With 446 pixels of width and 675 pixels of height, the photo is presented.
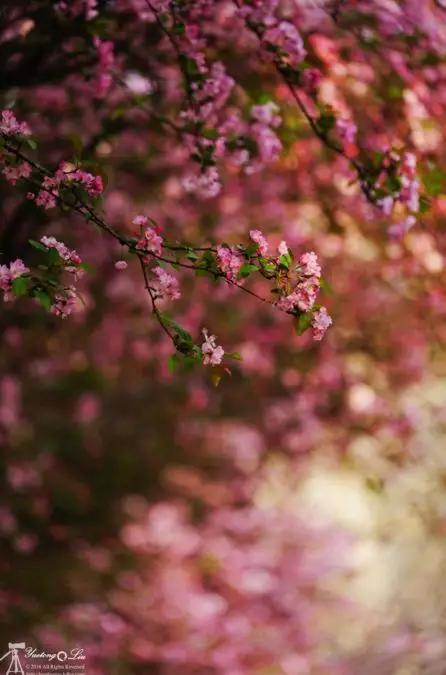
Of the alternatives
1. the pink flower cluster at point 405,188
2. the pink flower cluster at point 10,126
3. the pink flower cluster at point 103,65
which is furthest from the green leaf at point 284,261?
the pink flower cluster at point 103,65

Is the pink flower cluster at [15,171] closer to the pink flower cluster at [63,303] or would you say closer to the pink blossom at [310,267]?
the pink flower cluster at [63,303]

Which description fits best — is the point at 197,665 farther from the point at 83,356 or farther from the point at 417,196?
the point at 417,196

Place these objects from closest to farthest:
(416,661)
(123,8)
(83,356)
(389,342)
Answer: (123,8), (416,661), (389,342), (83,356)

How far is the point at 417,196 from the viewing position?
290 cm

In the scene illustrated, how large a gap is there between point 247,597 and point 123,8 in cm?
542

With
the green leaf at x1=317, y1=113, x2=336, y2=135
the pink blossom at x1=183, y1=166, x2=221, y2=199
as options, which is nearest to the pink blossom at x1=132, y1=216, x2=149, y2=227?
the pink blossom at x1=183, y1=166, x2=221, y2=199

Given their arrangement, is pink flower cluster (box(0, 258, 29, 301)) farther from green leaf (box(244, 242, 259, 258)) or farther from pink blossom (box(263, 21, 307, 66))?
pink blossom (box(263, 21, 307, 66))

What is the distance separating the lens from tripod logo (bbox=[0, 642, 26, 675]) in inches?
188

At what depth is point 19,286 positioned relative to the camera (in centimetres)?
198

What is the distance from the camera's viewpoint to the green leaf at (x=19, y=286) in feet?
6.46

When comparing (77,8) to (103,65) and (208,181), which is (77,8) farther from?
(208,181)

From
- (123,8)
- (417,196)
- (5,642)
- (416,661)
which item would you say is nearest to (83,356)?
(5,642)

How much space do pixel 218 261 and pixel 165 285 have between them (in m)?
0.15

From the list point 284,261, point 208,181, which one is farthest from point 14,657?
point 284,261
